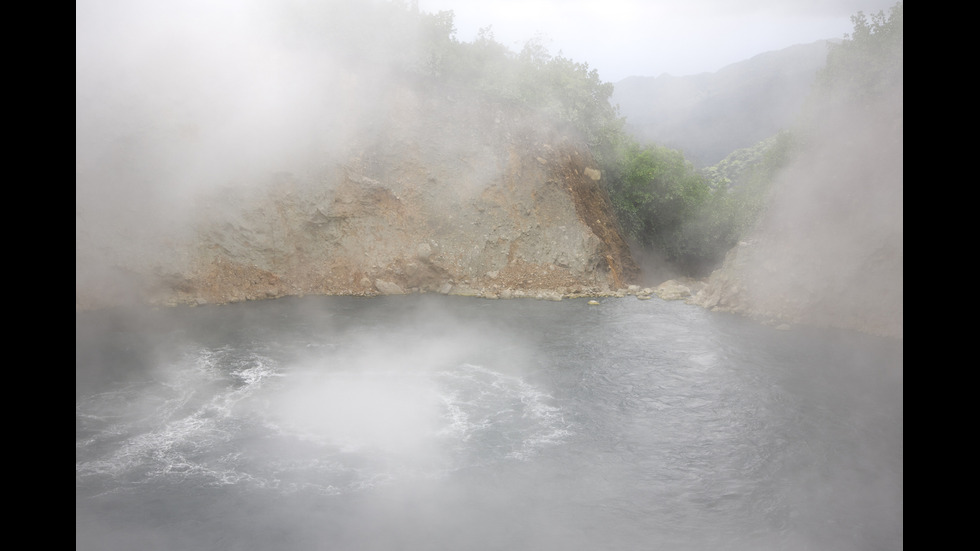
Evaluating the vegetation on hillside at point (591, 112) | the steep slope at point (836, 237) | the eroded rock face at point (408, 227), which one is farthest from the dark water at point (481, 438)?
the vegetation on hillside at point (591, 112)

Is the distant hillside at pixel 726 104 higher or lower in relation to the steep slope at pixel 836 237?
higher

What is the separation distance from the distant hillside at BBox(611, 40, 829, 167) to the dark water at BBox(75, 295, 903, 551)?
→ 8338 cm

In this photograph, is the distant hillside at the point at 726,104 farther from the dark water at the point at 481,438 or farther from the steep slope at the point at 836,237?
the dark water at the point at 481,438

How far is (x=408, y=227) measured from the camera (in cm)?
3269

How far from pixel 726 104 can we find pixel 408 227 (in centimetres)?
10552

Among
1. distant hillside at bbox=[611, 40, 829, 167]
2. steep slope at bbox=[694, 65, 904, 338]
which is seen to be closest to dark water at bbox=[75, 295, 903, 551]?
steep slope at bbox=[694, 65, 904, 338]

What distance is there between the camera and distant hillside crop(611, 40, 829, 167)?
107625 millimetres

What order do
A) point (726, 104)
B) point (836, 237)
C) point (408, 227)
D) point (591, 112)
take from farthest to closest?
point (726, 104) < point (591, 112) < point (408, 227) < point (836, 237)

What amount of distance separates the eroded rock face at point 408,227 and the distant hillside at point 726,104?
2694 inches

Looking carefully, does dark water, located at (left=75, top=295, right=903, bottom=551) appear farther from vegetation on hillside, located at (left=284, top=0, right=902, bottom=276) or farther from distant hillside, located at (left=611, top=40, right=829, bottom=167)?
A: distant hillside, located at (left=611, top=40, right=829, bottom=167)

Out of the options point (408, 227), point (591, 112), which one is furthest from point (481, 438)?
point (591, 112)

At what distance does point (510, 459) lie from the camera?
45.0 ft

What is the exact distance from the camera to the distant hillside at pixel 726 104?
107625 millimetres

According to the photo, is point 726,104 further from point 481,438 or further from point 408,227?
point 481,438
